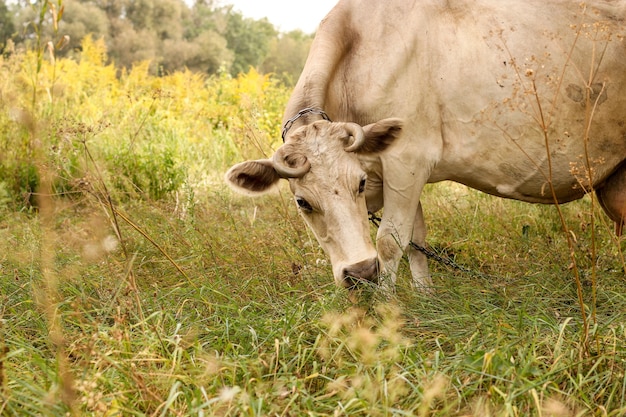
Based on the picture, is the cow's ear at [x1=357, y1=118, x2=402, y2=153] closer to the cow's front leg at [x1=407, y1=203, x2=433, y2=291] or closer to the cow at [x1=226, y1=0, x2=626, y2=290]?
the cow at [x1=226, y1=0, x2=626, y2=290]

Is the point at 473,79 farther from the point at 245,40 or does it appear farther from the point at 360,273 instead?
the point at 245,40

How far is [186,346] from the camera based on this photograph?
121 inches

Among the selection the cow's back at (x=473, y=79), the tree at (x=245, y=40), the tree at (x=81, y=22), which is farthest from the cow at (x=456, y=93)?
the tree at (x=245, y=40)

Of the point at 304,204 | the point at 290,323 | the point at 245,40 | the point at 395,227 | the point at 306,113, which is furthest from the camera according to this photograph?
the point at 245,40

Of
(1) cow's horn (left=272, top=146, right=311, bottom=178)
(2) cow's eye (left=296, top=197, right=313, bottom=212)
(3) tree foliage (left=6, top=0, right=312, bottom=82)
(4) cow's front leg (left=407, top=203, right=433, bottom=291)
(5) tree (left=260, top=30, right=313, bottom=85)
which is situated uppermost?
(1) cow's horn (left=272, top=146, right=311, bottom=178)

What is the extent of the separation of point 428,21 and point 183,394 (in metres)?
2.93

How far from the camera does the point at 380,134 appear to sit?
405 centimetres

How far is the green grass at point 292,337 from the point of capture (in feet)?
8.04

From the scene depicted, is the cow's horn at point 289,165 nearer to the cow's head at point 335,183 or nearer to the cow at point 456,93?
the cow's head at point 335,183

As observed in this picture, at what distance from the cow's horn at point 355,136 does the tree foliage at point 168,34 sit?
85.9ft

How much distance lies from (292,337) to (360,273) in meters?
0.69

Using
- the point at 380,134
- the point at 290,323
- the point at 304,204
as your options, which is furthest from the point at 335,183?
the point at 290,323

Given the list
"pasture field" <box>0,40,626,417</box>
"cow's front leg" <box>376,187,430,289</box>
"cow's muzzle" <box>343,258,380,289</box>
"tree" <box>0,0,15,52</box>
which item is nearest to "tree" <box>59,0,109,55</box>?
"tree" <box>0,0,15,52</box>

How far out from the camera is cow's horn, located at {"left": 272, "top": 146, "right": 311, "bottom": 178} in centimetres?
383
